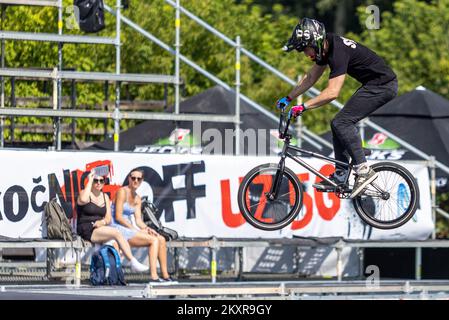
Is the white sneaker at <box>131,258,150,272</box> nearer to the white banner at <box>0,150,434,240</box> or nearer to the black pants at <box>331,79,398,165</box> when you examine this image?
the white banner at <box>0,150,434,240</box>

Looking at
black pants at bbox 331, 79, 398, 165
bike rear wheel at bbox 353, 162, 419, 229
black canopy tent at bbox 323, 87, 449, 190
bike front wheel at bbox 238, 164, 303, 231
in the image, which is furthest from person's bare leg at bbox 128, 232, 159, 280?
black canopy tent at bbox 323, 87, 449, 190

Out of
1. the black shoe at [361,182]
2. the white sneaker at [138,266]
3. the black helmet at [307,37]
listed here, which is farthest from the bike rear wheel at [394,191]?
the white sneaker at [138,266]

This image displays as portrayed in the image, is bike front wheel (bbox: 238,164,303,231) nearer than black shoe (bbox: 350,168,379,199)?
No

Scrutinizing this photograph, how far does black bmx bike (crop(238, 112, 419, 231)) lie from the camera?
1159 centimetres

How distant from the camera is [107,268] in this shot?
45.2 ft

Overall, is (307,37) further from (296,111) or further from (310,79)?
(296,111)

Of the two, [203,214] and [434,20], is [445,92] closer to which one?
[434,20]

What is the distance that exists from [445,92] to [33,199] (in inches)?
539

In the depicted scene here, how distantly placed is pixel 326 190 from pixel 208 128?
5.74m

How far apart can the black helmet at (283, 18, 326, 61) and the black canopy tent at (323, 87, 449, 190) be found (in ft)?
22.1

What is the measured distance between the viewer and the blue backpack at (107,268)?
45.2ft

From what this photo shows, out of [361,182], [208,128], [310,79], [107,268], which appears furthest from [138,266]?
[310,79]

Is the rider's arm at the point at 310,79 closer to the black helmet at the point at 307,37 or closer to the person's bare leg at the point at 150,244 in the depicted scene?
the black helmet at the point at 307,37
